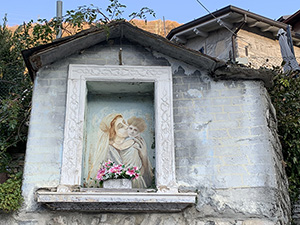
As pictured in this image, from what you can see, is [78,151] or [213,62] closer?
[78,151]

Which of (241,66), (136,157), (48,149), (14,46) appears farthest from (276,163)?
(14,46)

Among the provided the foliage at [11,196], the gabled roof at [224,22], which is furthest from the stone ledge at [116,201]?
the gabled roof at [224,22]

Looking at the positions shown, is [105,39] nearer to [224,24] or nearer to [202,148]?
[202,148]

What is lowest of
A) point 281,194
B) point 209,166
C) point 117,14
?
point 281,194

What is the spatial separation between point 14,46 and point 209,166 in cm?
617

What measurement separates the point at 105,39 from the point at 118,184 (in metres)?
2.31

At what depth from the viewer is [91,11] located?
7.46m

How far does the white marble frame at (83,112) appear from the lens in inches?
236

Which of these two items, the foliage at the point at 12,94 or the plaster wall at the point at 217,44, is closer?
the foliage at the point at 12,94

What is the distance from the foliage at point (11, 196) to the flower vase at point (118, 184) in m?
1.16

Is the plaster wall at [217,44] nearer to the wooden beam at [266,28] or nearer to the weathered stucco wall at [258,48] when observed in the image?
the weathered stucco wall at [258,48]

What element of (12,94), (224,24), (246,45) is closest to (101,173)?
(12,94)

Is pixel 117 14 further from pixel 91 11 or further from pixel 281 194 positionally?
pixel 281 194

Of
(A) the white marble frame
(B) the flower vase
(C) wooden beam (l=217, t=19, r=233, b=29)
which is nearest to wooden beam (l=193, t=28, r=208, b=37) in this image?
(C) wooden beam (l=217, t=19, r=233, b=29)
